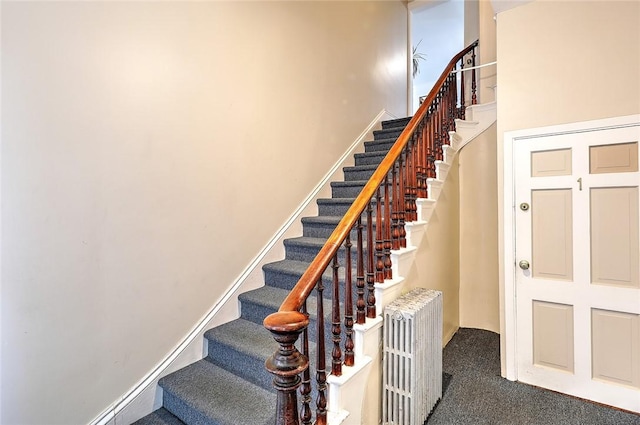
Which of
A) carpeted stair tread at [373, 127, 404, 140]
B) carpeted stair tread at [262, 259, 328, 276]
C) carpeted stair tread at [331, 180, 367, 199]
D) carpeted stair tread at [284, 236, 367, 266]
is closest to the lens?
carpeted stair tread at [262, 259, 328, 276]

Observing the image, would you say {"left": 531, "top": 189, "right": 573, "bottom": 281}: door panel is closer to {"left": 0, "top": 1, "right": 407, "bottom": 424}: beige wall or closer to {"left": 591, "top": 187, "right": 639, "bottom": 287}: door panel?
{"left": 591, "top": 187, "right": 639, "bottom": 287}: door panel

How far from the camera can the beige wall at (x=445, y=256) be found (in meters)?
2.47

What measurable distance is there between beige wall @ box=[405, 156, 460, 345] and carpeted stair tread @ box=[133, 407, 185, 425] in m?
1.67

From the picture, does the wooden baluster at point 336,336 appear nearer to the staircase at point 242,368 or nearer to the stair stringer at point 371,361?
the stair stringer at point 371,361

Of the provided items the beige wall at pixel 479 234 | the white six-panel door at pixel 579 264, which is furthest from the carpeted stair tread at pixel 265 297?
the beige wall at pixel 479 234

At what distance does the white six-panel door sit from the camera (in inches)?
78.3

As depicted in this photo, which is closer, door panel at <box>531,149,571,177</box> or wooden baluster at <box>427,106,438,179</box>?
door panel at <box>531,149,571,177</box>

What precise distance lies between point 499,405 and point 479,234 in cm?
164

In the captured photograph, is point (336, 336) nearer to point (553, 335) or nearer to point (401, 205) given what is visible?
point (401, 205)

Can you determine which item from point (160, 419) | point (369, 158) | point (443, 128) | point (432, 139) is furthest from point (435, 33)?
point (160, 419)

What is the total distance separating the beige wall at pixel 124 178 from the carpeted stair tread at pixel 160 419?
22 centimetres

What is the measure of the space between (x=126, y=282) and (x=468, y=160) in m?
3.15

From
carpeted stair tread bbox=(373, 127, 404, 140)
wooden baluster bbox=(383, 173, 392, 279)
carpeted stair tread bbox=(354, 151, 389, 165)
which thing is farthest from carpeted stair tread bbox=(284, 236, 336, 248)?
carpeted stair tread bbox=(373, 127, 404, 140)

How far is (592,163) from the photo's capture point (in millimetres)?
2086
